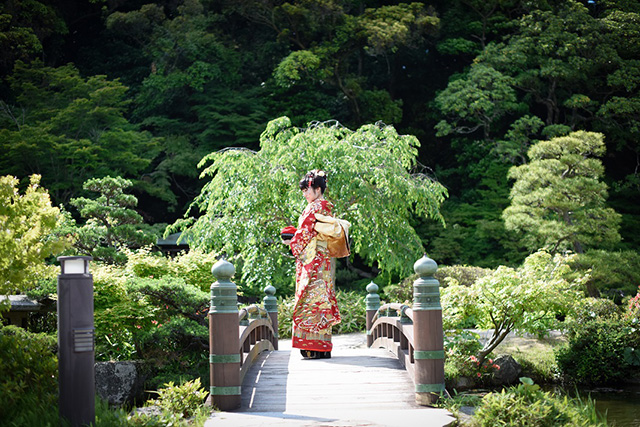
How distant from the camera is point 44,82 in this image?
692 inches

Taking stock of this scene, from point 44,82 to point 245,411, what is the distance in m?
14.9

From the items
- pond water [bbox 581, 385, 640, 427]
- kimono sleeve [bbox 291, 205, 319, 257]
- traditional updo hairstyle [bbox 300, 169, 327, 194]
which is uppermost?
traditional updo hairstyle [bbox 300, 169, 327, 194]

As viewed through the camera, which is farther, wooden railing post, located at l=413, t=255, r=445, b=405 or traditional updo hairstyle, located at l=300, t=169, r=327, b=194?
traditional updo hairstyle, located at l=300, t=169, r=327, b=194

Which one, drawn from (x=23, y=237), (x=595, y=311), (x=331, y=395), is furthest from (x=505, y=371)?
(x=23, y=237)

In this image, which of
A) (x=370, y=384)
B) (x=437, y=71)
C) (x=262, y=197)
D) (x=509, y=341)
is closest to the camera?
(x=370, y=384)

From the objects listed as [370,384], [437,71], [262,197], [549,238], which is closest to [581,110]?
[437,71]

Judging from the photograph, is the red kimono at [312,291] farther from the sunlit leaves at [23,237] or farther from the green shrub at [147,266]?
the green shrub at [147,266]

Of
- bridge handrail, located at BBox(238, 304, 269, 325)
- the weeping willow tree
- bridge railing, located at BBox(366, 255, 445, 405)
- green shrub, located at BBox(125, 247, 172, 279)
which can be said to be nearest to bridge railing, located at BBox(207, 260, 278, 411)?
bridge railing, located at BBox(366, 255, 445, 405)

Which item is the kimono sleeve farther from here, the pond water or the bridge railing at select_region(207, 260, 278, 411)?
the pond water

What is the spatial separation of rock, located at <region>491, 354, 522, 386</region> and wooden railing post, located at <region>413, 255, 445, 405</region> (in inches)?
188

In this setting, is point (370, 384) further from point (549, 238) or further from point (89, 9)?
point (89, 9)

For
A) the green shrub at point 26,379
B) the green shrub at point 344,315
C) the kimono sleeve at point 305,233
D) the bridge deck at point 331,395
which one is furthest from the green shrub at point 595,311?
the green shrub at point 26,379

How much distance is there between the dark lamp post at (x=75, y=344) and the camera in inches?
155

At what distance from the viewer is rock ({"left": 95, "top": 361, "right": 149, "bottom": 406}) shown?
23.9 feet
